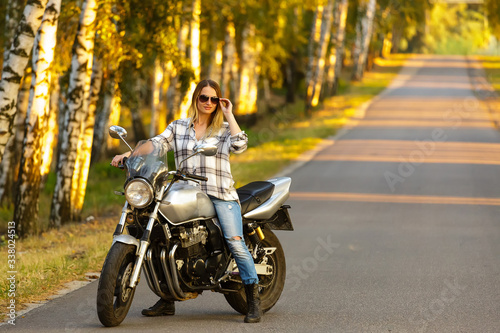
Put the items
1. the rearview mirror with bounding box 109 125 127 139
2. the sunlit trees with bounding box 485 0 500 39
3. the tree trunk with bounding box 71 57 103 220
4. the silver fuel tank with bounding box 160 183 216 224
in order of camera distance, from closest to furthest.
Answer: the silver fuel tank with bounding box 160 183 216 224 → the rearview mirror with bounding box 109 125 127 139 → the tree trunk with bounding box 71 57 103 220 → the sunlit trees with bounding box 485 0 500 39

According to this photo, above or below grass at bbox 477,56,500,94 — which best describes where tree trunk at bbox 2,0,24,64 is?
above

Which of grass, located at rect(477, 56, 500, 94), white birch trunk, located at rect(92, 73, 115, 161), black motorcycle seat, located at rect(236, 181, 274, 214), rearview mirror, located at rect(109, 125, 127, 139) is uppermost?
rearview mirror, located at rect(109, 125, 127, 139)

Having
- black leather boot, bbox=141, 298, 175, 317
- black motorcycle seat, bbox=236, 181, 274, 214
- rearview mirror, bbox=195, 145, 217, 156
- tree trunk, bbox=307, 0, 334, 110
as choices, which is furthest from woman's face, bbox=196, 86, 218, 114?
tree trunk, bbox=307, 0, 334, 110

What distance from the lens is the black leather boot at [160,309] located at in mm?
7527

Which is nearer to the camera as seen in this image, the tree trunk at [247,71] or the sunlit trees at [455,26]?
the tree trunk at [247,71]

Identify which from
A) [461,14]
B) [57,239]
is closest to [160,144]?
[57,239]

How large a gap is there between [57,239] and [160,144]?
668 cm

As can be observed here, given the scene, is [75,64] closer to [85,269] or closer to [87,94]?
[87,94]

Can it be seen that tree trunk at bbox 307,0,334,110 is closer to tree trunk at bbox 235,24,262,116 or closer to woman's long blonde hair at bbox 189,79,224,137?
tree trunk at bbox 235,24,262,116

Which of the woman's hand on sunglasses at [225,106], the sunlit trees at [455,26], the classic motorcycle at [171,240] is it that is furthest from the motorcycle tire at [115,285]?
the sunlit trees at [455,26]

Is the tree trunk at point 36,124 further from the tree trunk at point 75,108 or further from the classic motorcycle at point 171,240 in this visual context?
the classic motorcycle at point 171,240

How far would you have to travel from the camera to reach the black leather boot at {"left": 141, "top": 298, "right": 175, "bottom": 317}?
24.7 feet

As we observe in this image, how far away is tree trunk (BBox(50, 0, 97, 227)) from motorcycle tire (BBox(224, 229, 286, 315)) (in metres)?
8.40

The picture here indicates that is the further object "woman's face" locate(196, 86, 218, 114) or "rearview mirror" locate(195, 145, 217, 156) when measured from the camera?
"woman's face" locate(196, 86, 218, 114)
